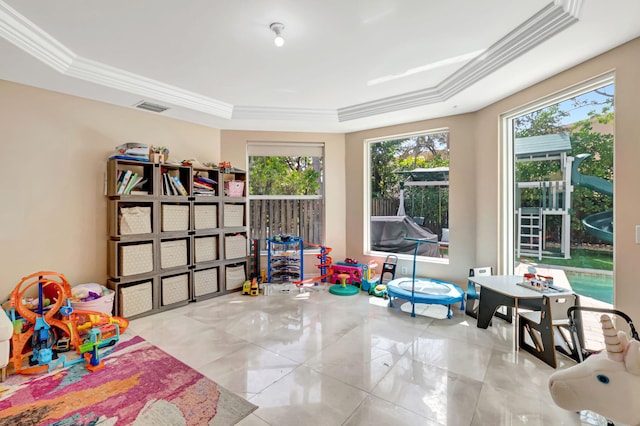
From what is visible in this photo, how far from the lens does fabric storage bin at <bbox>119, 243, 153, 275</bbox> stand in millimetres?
3289

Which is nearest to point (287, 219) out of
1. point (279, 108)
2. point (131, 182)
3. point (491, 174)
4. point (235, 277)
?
point (235, 277)

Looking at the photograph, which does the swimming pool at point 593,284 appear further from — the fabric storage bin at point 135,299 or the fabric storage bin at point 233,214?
the fabric storage bin at point 135,299

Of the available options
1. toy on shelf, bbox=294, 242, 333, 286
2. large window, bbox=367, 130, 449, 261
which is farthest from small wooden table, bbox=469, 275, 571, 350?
toy on shelf, bbox=294, 242, 333, 286

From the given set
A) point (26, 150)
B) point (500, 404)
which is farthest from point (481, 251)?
point (26, 150)

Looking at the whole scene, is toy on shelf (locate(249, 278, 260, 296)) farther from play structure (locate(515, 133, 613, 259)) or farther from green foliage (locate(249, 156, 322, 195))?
play structure (locate(515, 133, 613, 259))

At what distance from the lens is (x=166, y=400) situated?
77.5 inches

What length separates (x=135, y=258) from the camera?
338cm

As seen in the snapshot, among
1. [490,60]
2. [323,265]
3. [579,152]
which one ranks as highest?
[490,60]

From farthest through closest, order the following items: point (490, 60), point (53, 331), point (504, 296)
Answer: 1. point (504, 296)
2. point (490, 60)
3. point (53, 331)

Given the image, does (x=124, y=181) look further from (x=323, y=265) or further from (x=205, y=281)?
(x=323, y=265)

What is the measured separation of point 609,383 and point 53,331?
3.88 metres

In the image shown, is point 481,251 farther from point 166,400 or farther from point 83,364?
point 83,364

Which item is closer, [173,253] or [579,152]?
[579,152]

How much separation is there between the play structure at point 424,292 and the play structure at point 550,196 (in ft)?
3.06
